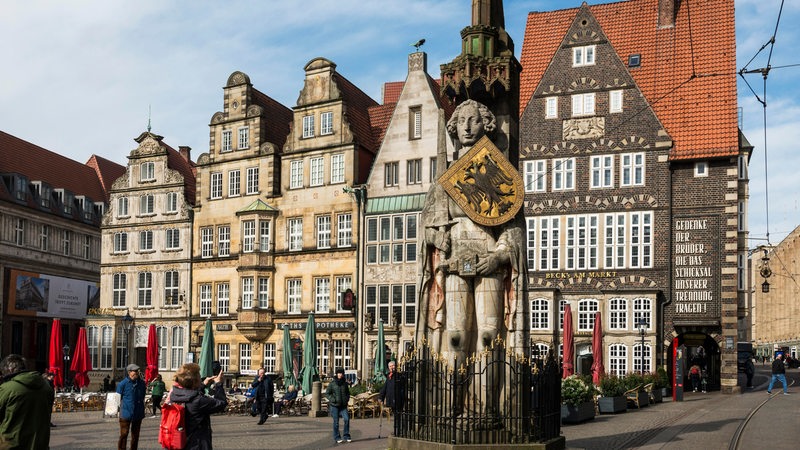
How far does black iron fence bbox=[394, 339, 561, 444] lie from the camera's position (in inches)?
468

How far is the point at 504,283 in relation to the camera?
41.9 ft

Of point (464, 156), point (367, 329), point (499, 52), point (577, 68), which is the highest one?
point (577, 68)

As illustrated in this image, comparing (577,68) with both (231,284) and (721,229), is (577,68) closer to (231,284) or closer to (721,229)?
(721,229)

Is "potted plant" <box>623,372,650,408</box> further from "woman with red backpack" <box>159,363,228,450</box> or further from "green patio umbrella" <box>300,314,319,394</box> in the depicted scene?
"woman with red backpack" <box>159,363,228,450</box>

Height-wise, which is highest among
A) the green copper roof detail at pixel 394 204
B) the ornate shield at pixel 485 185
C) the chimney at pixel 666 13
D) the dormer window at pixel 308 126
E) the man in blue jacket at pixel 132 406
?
the chimney at pixel 666 13

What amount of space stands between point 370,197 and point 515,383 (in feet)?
79.1

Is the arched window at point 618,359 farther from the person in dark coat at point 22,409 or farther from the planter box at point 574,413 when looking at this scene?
the person in dark coat at point 22,409

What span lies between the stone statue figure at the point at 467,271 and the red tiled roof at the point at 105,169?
159 ft

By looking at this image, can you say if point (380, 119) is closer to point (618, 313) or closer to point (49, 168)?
point (618, 313)

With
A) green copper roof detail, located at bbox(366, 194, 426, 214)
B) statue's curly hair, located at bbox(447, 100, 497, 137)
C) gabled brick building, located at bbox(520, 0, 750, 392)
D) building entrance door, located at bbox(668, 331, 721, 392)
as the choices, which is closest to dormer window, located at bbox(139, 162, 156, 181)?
green copper roof detail, located at bbox(366, 194, 426, 214)

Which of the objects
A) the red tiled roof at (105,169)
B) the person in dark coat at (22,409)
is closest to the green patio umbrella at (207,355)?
the person in dark coat at (22,409)

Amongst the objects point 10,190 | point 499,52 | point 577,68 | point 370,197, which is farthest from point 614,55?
point 10,190

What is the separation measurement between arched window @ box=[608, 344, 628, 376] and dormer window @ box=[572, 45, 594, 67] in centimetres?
1079

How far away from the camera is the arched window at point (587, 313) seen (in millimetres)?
33562
